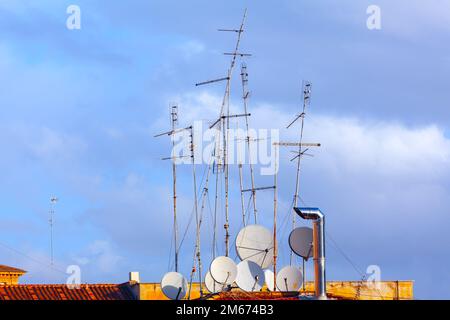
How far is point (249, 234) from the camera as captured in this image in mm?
57438

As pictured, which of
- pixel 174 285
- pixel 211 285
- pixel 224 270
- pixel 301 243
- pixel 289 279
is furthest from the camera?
pixel 211 285

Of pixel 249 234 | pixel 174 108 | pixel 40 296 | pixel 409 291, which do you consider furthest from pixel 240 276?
pixel 409 291

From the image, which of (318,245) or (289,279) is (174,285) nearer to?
(289,279)

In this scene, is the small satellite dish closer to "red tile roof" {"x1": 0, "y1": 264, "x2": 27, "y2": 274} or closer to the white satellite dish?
the white satellite dish

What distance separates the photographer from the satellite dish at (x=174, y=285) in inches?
2239

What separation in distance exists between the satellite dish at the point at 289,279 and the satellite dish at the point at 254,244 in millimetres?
1577

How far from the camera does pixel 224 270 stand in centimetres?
5469

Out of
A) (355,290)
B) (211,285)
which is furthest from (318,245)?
(355,290)

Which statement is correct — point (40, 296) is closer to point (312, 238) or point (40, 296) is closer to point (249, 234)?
point (249, 234)

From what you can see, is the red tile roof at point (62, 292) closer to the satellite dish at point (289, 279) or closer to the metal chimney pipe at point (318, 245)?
the satellite dish at point (289, 279)

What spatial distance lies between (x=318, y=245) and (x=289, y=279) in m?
7.77

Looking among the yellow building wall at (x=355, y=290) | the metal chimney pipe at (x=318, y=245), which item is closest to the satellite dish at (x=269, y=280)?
the metal chimney pipe at (x=318, y=245)
